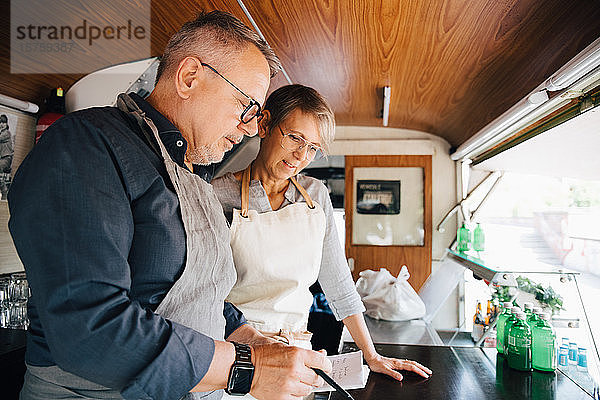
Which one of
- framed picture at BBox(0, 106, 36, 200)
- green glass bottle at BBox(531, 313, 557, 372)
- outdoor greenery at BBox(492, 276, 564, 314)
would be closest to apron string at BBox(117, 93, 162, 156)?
framed picture at BBox(0, 106, 36, 200)

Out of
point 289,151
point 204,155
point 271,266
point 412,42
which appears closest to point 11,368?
point 271,266

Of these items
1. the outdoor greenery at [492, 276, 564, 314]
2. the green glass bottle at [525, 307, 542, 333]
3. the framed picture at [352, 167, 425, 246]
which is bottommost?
the green glass bottle at [525, 307, 542, 333]

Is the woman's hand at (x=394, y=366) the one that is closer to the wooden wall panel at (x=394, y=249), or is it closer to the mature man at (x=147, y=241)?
the mature man at (x=147, y=241)

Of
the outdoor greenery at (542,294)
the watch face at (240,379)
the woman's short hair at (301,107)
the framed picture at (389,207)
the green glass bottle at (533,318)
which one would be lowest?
the green glass bottle at (533,318)

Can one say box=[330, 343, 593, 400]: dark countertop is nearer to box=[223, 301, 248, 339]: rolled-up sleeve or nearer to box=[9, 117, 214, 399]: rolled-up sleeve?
box=[223, 301, 248, 339]: rolled-up sleeve

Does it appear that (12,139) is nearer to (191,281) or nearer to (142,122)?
(142,122)

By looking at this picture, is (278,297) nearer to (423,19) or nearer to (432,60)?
(423,19)

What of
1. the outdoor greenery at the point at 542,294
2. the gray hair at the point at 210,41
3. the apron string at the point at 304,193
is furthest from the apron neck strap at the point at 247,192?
the outdoor greenery at the point at 542,294

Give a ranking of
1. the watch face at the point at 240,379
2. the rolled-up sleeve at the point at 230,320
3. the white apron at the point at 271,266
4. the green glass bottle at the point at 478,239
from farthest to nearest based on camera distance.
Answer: the green glass bottle at the point at 478,239 → the white apron at the point at 271,266 → the rolled-up sleeve at the point at 230,320 → the watch face at the point at 240,379

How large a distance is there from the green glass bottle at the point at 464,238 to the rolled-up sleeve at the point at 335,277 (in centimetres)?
195

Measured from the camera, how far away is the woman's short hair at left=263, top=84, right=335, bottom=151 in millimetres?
1351

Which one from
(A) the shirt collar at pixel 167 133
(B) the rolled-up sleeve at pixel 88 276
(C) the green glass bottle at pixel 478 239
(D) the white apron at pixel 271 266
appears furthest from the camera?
(C) the green glass bottle at pixel 478 239

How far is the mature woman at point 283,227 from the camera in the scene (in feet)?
4.27

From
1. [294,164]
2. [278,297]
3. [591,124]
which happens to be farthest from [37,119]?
[591,124]
